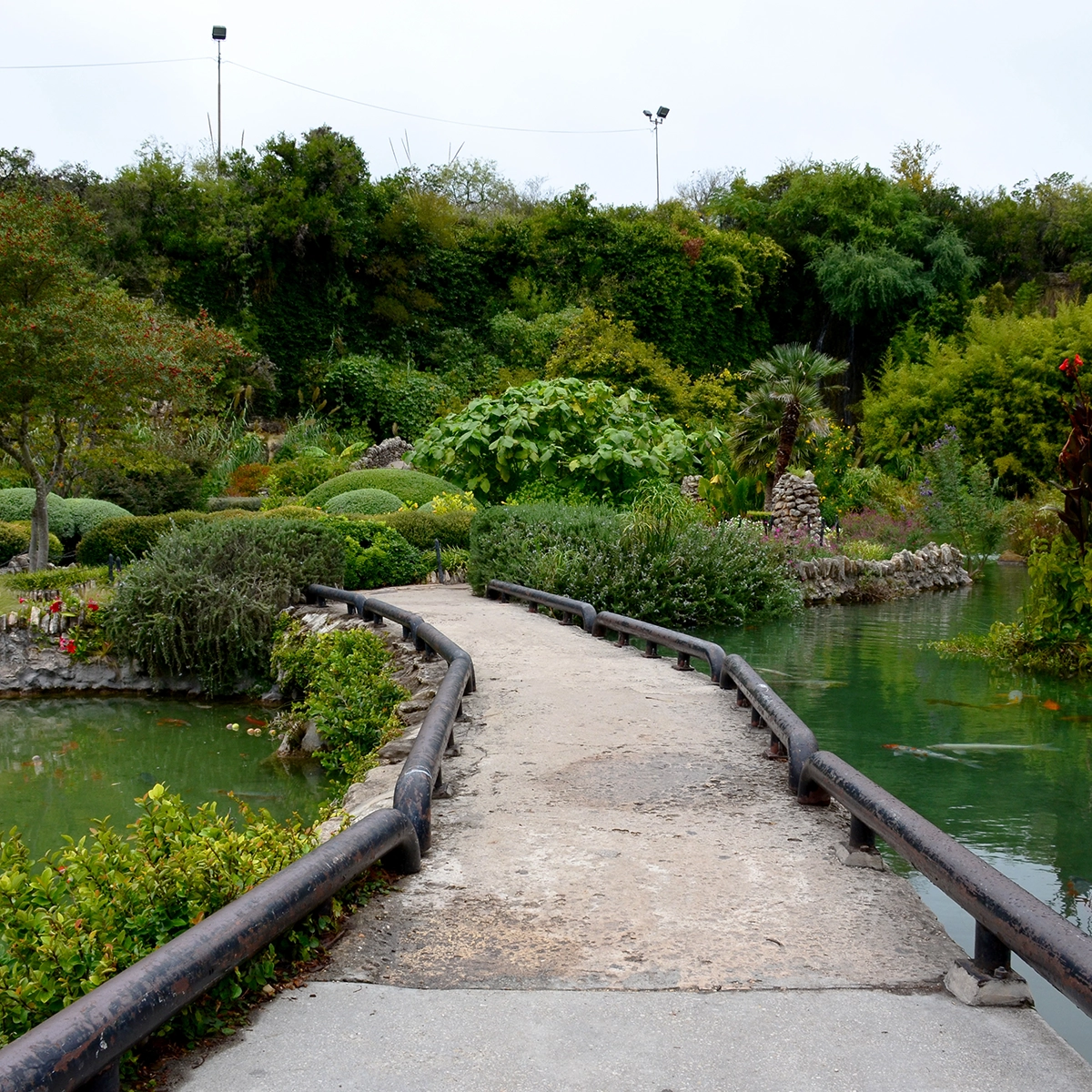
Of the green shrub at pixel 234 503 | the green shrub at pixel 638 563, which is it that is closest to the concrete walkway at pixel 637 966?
the green shrub at pixel 638 563

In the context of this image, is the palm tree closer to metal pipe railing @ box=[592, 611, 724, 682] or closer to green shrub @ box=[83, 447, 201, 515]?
metal pipe railing @ box=[592, 611, 724, 682]

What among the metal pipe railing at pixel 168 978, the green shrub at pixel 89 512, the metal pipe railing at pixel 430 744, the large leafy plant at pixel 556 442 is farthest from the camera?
the green shrub at pixel 89 512

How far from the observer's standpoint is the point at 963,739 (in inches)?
238

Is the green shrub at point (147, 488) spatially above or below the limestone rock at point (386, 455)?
below

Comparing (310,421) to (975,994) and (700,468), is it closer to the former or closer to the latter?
(700,468)

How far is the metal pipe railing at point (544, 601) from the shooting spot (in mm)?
9086

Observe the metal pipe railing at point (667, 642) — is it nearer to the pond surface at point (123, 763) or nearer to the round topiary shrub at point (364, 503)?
the pond surface at point (123, 763)

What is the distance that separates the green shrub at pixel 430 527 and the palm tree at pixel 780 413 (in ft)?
19.8

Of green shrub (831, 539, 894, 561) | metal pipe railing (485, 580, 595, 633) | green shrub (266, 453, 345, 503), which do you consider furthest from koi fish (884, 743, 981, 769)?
green shrub (266, 453, 345, 503)

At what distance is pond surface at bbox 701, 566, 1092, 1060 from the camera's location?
153 inches

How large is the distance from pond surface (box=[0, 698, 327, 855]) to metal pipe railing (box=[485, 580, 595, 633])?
2857 millimetres

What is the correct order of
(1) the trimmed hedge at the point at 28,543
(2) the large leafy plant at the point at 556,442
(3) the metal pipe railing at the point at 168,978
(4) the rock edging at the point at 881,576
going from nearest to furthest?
(3) the metal pipe railing at the point at 168,978 < (4) the rock edging at the point at 881,576 < (1) the trimmed hedge at the point at 28,543 < (2) the large leafy plant at the point at 556,442

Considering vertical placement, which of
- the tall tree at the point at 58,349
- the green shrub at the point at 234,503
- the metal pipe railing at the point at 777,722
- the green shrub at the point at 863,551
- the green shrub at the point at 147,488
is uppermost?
the tall tree at the point at 58,349

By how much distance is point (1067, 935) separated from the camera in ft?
7.04
